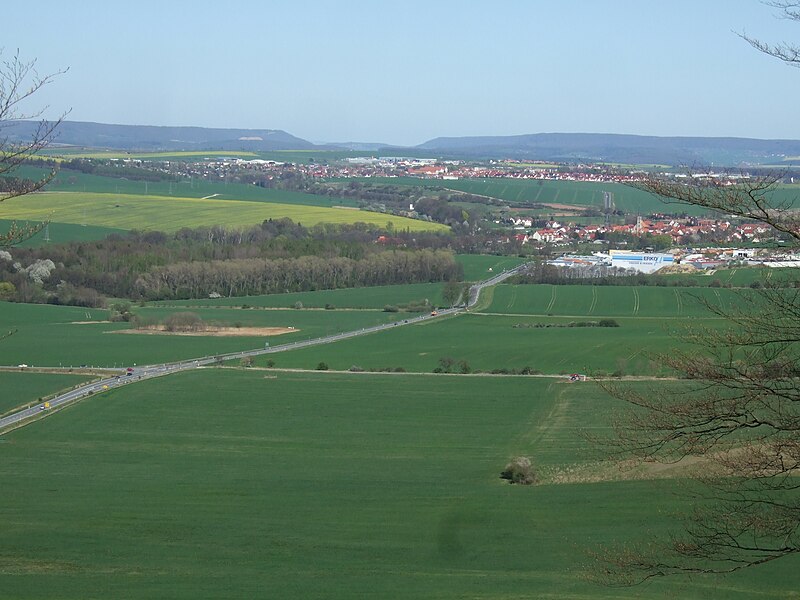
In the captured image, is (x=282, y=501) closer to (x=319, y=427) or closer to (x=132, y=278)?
(x=319, y=427)

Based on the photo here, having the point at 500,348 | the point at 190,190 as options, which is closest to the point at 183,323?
the point at 500,348

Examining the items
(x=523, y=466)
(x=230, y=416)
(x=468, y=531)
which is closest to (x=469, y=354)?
(x=230, y=416)

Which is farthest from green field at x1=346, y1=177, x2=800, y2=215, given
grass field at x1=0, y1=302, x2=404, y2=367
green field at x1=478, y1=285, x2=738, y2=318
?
grass field at x1=0, y1=302, x2=404, y2=367

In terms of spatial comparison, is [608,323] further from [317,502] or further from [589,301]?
[317,502]

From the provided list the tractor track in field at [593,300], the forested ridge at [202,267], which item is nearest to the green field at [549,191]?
the forested ridge at [202,267]

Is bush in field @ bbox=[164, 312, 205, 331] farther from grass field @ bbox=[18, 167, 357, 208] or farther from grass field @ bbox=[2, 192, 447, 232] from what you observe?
grass field @ bbox=[18, 167, 357, 208]
